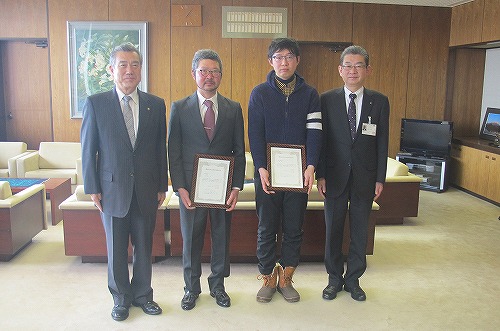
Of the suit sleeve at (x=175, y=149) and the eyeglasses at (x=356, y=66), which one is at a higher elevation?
the eyeglasses at (x=356, y=66)

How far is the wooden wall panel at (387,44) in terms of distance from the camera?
23.9 feet

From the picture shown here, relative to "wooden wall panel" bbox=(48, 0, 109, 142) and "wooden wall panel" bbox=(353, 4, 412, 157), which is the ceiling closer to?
"wooden wall panel" bbox=(353, 4, 412, 157)

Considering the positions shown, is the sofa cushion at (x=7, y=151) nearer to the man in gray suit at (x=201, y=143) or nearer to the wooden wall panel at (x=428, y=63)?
the man in gray suit at (x=201, y=143)

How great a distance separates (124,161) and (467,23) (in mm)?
6261

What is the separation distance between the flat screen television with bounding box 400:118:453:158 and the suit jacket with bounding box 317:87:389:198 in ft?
14.4

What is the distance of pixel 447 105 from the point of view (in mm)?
7797

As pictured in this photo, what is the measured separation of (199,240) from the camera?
10.2 feet

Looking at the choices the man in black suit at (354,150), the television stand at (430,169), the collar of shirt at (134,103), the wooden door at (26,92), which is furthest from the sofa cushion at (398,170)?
the wooden door at (26,92)

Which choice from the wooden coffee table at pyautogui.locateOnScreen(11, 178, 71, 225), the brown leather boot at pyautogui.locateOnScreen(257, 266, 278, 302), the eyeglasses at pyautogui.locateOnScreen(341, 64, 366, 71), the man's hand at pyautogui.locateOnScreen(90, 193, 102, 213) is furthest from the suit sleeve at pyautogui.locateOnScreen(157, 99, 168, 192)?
the wooden coffee table at pyautogui.locateOnScreen(11, 178, 71, 225)

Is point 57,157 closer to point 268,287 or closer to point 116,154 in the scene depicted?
point 116,154

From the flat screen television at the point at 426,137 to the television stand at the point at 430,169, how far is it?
123 millimetres

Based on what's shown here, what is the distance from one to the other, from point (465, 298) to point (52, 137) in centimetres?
632

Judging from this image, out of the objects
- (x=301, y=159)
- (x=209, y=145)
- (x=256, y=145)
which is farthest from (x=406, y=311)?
(x=209, y=145)

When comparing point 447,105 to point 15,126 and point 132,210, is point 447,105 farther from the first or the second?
point 15,126
